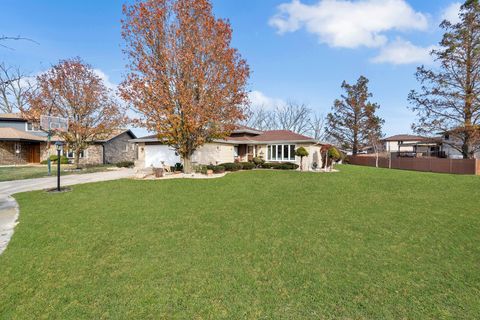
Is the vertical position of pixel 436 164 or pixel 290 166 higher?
pixel 436 164

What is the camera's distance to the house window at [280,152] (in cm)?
2436

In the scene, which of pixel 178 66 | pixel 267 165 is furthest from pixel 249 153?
pixel 178 66

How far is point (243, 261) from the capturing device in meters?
4.80

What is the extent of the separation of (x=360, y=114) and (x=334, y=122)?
401 cm

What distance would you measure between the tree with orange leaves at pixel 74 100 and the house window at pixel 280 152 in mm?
16301

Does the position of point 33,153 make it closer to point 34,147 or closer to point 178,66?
point 34,147

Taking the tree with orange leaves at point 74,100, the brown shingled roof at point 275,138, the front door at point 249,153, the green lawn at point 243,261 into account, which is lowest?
the green lawn at point 243,261

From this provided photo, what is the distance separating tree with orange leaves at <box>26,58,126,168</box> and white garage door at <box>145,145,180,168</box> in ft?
15.5

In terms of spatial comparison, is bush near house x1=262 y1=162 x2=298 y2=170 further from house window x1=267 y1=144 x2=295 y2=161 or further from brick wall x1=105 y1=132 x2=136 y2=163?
brick wall x1=105 y1=132 x2=136 y2=163

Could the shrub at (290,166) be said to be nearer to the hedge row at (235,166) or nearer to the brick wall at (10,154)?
the hedge row at (235,166)

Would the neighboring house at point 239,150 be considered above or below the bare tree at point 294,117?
below

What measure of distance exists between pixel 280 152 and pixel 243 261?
67.9 ft

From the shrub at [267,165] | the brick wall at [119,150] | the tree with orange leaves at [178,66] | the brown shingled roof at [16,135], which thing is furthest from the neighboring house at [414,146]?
the brown shingled roof at [16,135]

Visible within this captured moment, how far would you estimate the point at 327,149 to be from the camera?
76.8 ft
